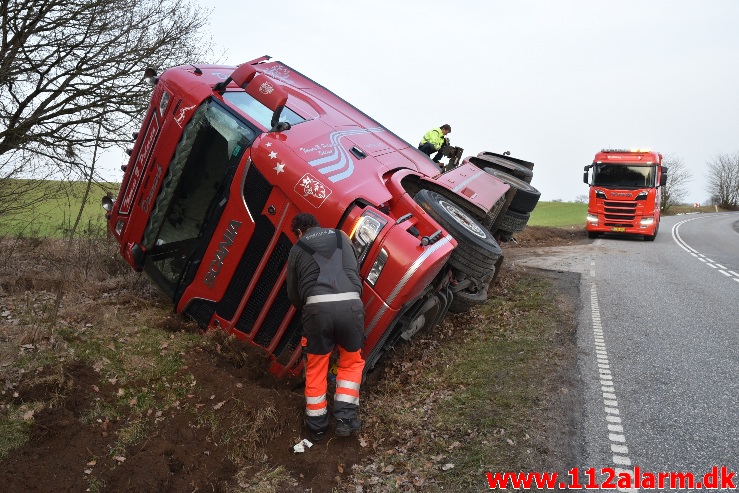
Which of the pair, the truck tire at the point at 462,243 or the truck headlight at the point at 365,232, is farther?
the truck tire at the point at 462,243

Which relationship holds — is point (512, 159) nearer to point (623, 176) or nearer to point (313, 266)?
point (313, 266)

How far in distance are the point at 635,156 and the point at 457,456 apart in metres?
15.6

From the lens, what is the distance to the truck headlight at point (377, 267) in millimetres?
3939

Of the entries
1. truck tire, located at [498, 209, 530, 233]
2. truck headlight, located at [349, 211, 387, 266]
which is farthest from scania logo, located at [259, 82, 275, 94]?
truck tire, located at [498, 209, 530, 233]

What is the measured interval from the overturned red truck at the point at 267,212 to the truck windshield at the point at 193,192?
10mm

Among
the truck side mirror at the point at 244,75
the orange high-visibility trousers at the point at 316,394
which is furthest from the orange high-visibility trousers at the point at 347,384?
the truck side mirror at the point at 244,75

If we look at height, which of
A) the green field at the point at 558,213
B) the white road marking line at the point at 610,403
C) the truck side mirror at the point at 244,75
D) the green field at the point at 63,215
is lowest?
the green field at the point at 558,213

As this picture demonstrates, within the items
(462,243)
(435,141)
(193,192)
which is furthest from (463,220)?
(435,141)

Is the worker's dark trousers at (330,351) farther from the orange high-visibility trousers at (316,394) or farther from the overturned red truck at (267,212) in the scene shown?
the overturned red truck at (267,212)

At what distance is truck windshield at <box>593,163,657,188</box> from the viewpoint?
1656cm

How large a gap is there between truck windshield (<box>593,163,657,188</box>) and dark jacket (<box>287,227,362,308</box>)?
49.2 feet

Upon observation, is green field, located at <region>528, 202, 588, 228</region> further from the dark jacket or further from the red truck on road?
the dark jacket

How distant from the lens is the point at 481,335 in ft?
19.3

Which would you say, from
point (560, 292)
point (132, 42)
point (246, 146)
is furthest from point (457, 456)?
point (132, 42)
